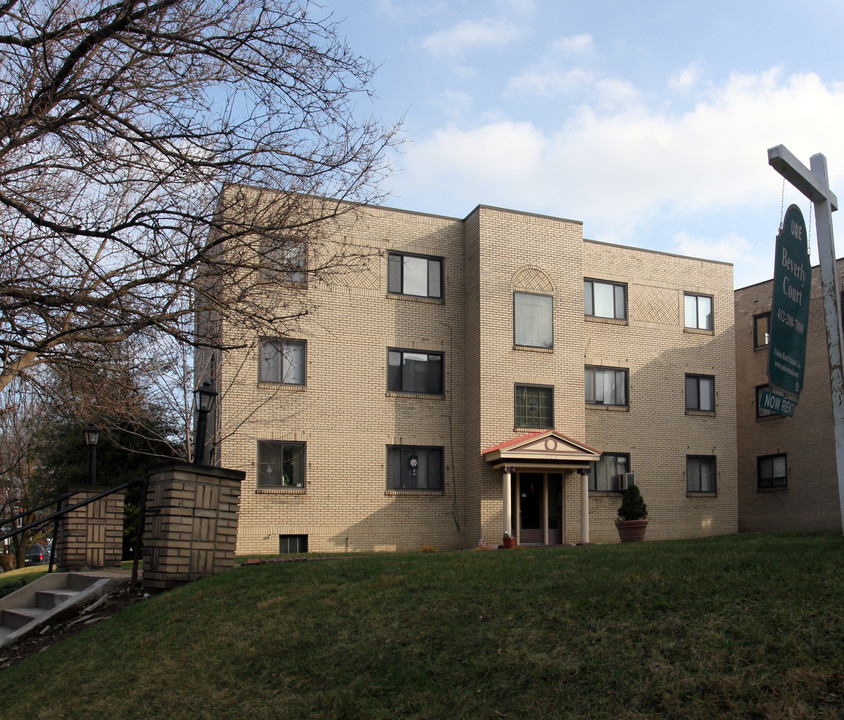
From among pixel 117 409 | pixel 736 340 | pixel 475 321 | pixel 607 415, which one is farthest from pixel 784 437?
pixel 117 409

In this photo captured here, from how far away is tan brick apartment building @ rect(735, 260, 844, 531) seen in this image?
3014 centimetres

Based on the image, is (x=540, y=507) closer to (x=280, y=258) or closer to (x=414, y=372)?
(x=414, y=372)

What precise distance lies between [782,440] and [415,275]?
15267 millimetres

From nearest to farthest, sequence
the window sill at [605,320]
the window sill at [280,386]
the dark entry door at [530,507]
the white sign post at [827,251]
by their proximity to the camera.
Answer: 1. the white sign post at [827,251]
2. the window sill at [280,386]
3. the dark entry door at [530,507]
4. the window sill at [605,320]

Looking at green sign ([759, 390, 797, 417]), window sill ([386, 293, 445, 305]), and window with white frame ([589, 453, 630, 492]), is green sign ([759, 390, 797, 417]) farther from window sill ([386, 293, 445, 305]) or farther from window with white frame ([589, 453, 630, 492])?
window with white frame ([589, 453, 630, 492])

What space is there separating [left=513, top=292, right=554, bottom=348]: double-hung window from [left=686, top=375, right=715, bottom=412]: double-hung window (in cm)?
632

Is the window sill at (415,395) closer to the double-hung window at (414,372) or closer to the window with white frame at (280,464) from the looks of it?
the double-hung window at (414,372)

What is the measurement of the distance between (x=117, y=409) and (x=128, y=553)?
20055mm

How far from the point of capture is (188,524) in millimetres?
11805

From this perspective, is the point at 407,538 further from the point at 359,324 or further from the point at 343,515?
the point at 359,324

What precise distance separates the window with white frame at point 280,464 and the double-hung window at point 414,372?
11.0 feet

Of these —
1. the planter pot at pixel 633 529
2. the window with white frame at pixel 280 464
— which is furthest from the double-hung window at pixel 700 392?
the window with white frame at pixel 280 464

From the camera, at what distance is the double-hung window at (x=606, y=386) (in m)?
28.5

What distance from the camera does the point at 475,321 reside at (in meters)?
26.1
